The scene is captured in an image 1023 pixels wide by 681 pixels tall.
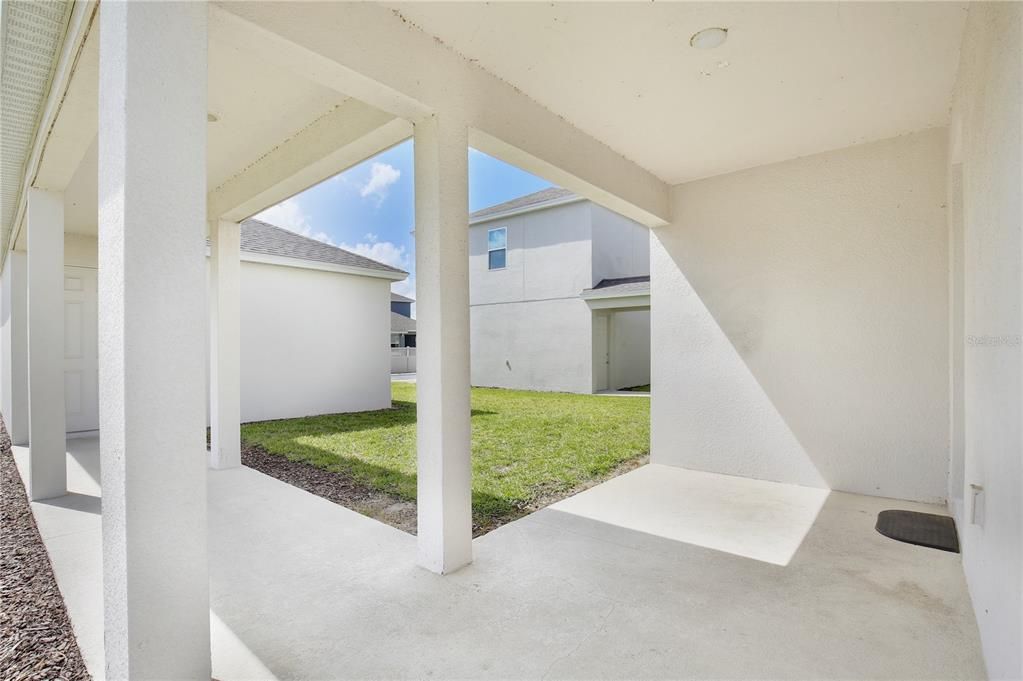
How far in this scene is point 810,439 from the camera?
4.71 m

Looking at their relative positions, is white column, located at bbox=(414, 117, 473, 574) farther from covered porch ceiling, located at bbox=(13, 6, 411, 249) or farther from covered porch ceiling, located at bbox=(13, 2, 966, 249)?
covered porch ceiling, located at bbox=(13, 6, 411, 249)

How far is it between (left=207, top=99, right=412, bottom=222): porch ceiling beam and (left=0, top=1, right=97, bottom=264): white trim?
147cm

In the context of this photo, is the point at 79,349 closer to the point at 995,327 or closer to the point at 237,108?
the point at 237,108

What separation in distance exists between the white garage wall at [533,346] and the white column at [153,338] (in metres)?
Answer: 11.8

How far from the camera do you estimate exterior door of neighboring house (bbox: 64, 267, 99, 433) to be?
729cm

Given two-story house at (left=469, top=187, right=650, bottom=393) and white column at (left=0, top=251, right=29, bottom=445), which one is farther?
two-story house at (left=469, top=187, right=650, bottom=393)

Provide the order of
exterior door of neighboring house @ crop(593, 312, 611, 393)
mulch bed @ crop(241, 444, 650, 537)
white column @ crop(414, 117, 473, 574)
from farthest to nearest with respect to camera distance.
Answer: exterior door of neighboring house @ crop(593, 312, 611, 393), mulch bed @ crop(241, 444, 650, 537), white column @ crop(414, 117, 473, 574)

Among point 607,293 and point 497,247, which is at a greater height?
point 497,247

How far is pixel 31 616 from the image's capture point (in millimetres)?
2531

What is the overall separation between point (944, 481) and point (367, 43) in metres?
5.39

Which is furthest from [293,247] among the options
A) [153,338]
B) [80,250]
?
[153,338]

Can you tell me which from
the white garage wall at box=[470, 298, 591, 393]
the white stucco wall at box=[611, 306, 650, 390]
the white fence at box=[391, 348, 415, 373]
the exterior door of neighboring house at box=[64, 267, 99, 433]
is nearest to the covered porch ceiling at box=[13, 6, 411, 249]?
the exterior door of neighboring house at box=[64, 267, 99, 433]

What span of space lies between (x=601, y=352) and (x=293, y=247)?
8.20 metres

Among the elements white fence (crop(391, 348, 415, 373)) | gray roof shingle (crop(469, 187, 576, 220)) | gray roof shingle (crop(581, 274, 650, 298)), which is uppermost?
gray roof shingle (crop(469, 187, 576, 220))
